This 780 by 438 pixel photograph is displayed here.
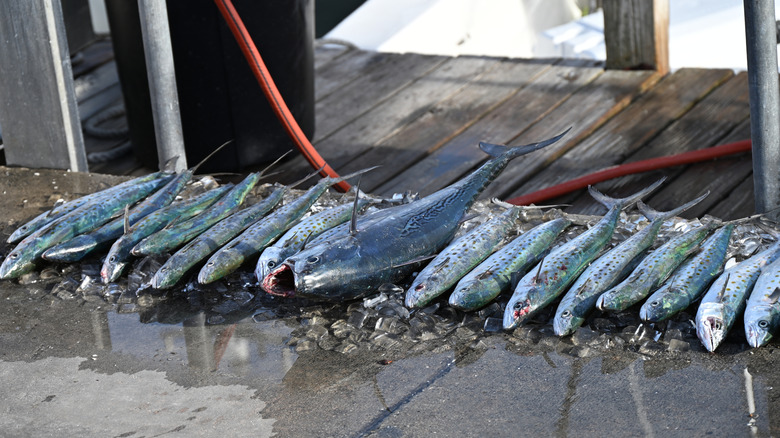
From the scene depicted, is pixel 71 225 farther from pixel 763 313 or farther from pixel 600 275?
pixel 763 313

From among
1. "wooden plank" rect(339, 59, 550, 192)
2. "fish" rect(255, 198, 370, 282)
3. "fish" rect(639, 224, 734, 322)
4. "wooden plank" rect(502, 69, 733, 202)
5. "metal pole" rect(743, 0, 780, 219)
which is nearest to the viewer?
"fish" rect(639, 224, 734, 322)

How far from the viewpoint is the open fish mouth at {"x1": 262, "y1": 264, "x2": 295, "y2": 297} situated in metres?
2.68

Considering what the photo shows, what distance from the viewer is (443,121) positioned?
18.6 ft

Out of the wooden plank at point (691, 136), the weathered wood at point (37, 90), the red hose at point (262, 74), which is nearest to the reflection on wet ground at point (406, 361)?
the red hose at point (262, 74)

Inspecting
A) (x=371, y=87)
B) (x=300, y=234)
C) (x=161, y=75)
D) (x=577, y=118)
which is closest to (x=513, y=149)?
(x=300, y=234)

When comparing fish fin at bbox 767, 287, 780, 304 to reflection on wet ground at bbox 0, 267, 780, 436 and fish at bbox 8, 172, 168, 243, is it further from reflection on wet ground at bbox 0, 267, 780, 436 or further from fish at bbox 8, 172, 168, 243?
fish at bbox 8, 172, 168, 243

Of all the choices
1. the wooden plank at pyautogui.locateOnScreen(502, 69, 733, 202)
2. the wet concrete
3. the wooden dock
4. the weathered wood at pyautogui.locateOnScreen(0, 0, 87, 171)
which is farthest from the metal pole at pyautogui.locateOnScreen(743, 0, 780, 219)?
the weathered wood at pyautogui.locateOnScreen(0, 0, 87, 171)

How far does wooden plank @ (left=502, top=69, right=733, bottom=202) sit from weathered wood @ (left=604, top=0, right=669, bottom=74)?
7.6 inches

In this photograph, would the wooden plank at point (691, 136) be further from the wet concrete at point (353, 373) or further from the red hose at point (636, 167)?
the wet concrete at point (353, 373)

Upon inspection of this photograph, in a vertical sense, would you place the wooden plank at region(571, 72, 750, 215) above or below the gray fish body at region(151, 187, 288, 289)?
below

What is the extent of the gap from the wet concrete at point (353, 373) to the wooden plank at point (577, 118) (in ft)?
7.34

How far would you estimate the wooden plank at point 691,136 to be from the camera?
4.57 meters

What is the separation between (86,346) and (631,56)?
173 inches

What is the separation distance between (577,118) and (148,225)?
3136 millimetres
